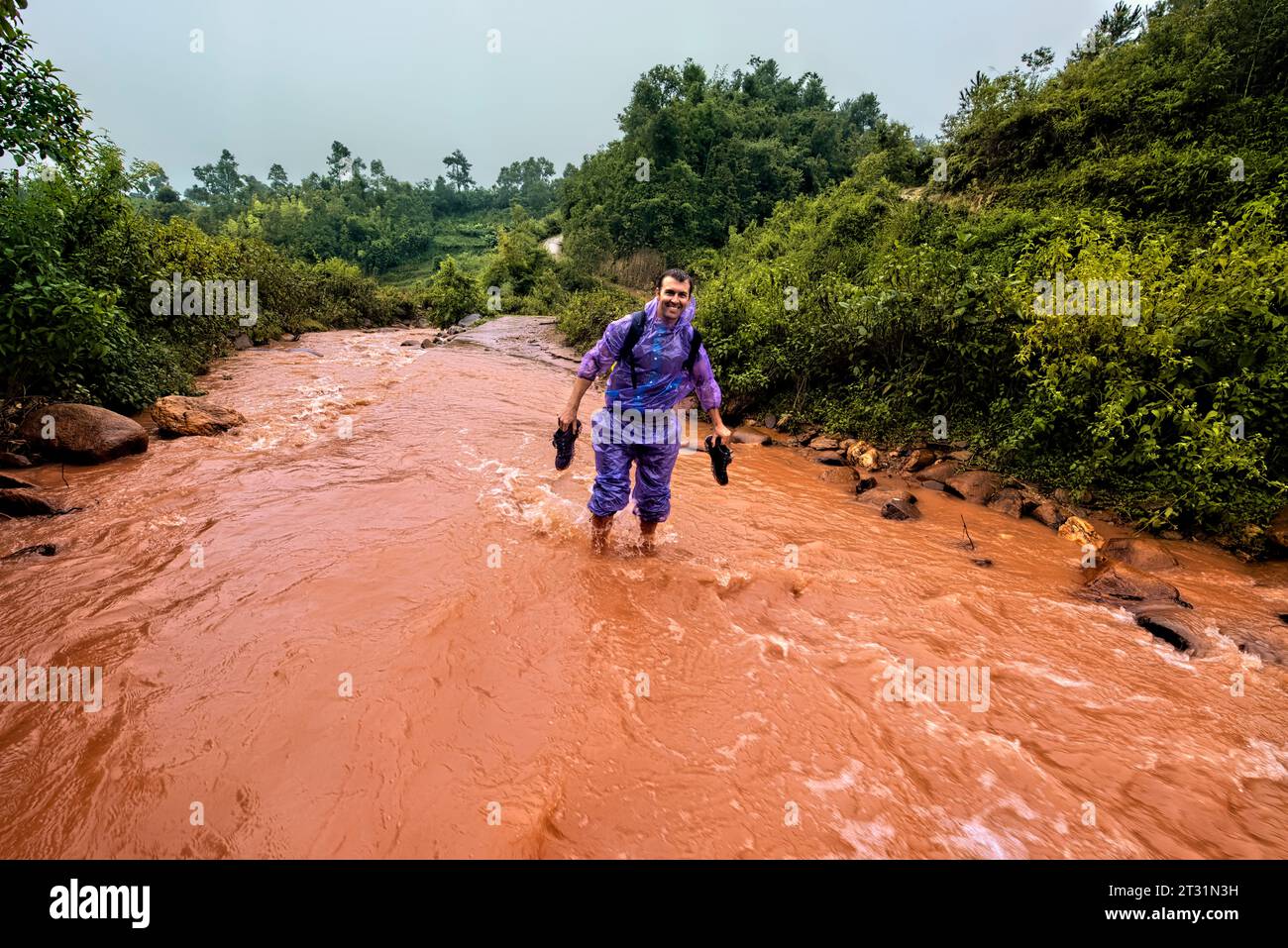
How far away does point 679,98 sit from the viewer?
1135 inches

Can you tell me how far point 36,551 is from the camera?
10.9 ft

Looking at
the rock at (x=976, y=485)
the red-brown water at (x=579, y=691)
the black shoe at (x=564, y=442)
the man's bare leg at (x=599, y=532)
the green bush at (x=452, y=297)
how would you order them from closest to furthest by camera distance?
the red-brown water at (x=579, y=691)
the black shoe at (x=564, y=442)
the man's bare leg at (x=599, y=532)
the rock at (x=976, y=485)
the green bush at (x=452, y=297)

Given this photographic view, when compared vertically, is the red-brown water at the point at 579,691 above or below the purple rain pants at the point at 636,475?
below

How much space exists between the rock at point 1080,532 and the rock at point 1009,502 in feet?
1.55

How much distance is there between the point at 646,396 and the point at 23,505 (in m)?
4.72

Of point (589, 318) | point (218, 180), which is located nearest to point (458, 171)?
point (218, 180)

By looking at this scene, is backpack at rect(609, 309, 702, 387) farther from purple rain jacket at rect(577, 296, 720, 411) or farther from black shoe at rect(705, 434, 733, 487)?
black shoe at rect(705, 434, 733, 487)

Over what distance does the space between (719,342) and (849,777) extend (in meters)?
8.78

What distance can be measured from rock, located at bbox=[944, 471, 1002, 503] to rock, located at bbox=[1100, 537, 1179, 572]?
1272mm

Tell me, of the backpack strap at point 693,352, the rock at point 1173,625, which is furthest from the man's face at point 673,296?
the rock at point 1173,625

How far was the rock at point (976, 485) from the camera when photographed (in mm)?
6113

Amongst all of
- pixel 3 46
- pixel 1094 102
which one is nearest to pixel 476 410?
pixel 3 46

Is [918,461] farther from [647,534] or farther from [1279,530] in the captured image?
[647,534]

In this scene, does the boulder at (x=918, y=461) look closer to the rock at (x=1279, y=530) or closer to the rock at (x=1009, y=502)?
the rock at (x=1009, y=502)
